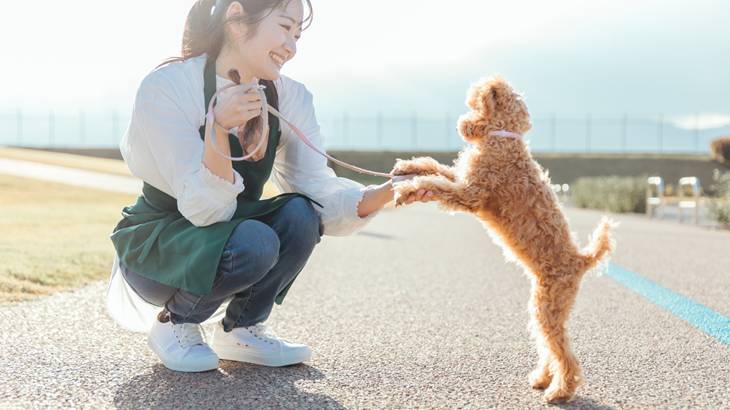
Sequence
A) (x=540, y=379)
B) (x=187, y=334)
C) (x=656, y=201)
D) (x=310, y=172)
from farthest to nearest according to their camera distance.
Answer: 1. (x=656, y=201)
2. (x=310, y=172)
3. (x=187, y=334)
4. (x=540, y=379)

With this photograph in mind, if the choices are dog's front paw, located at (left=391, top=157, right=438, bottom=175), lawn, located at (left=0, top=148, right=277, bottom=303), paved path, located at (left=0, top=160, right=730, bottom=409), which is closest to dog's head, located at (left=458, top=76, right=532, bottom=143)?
dog's front paw, located at (left=391, top=157, right=438, bottom=175)

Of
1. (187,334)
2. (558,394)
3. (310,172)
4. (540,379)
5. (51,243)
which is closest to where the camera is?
(558,394)

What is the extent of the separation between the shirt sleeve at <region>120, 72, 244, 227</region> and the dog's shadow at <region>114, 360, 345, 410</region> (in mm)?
653

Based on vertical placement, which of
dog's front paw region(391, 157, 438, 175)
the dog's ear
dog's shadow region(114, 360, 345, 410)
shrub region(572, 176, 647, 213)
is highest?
the dog's ear

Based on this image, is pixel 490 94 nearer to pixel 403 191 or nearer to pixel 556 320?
pixel 403 191

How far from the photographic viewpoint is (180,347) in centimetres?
345

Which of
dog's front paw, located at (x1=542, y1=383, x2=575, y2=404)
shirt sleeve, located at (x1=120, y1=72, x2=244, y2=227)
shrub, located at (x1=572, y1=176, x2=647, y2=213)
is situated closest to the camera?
dog's front paw, located at (x1=542, y1=383, x2=575, y2=404)

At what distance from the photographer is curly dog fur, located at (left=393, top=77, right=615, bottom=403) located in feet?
10.2

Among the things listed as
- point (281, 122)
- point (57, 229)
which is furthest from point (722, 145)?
point (281, 122)

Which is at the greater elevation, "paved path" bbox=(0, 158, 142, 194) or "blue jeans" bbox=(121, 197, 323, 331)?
"blue jeans" bbox=(121, 197, 323, 331)

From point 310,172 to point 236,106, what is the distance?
819 mm

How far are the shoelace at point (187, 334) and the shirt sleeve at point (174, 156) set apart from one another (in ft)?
1.77

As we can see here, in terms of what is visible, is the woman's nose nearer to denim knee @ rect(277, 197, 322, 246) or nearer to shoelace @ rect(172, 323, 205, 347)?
denim knee @ rect(277, 197, 322, 246)

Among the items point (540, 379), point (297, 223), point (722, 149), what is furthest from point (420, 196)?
point (722, 149)
